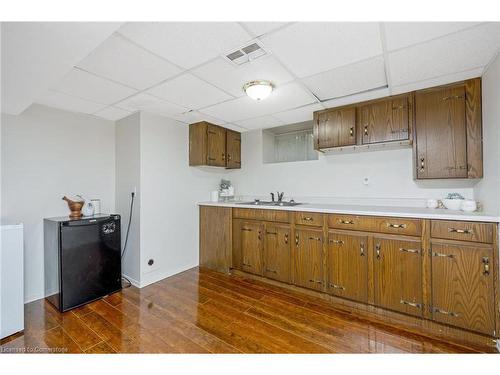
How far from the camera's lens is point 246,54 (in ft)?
5.51

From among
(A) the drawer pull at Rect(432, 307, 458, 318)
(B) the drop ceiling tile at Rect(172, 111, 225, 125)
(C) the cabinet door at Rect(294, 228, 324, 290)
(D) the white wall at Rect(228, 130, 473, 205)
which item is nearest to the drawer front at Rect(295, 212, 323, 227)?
(C) the cabinet door at Rect(294, 228, 324, 290)

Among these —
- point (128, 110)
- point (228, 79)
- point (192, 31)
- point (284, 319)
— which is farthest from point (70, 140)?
point (284, 319)

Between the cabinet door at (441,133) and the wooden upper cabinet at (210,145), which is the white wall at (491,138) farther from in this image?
the wooden upper cabinet at (210,145)

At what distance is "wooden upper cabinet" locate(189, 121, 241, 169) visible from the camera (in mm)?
3418

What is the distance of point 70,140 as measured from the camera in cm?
283

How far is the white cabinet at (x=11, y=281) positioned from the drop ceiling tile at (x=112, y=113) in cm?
156

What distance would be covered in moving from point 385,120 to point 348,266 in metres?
1.61

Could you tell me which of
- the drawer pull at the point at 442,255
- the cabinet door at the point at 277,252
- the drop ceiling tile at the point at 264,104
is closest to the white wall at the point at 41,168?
the drop ceiling tile at the point at 264,104

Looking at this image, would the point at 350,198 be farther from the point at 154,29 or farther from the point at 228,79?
the point at 154,29

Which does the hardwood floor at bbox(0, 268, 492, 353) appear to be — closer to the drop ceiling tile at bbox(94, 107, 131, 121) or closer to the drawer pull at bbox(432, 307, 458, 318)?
the drawer pull at bbox(432, 307, 458, 318)

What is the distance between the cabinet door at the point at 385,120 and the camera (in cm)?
238

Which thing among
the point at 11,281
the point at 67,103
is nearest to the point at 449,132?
the point at 67,103

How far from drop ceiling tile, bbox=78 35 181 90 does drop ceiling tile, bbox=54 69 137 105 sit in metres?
0.13
